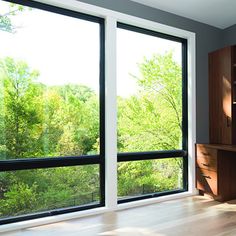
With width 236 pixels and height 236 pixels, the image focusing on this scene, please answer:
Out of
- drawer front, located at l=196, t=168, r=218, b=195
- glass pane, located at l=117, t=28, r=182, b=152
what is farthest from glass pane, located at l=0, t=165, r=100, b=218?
drawer front, located at l=196, t=168, r=218, b=195

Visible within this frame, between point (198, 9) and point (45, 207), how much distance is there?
3.21m

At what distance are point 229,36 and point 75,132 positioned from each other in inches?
115

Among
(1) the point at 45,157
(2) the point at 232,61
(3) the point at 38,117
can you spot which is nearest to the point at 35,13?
(3) the point at 38,117

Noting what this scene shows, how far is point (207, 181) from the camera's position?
138 inches

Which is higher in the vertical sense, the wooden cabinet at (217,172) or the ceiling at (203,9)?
the ceiling at (203,9)

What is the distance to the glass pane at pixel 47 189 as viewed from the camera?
102 inches

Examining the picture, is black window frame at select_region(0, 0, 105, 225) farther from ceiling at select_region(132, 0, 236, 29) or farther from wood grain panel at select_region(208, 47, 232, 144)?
wood grain panel at select_region(208, 47, 232, 144)

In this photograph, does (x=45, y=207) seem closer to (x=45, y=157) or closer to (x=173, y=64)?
(x=45, y=157)

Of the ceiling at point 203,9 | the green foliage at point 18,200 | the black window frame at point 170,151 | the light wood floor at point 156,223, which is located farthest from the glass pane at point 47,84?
the ceiling at point 203,9

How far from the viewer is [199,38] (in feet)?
12.6

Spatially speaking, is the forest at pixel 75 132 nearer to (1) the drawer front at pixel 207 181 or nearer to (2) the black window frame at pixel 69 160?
(2) the black window frame at pixel 69 160

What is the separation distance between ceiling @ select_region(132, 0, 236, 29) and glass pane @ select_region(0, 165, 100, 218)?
230cm

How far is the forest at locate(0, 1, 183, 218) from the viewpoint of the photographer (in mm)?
2609

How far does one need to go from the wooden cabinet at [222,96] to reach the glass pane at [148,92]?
1.66 ft
